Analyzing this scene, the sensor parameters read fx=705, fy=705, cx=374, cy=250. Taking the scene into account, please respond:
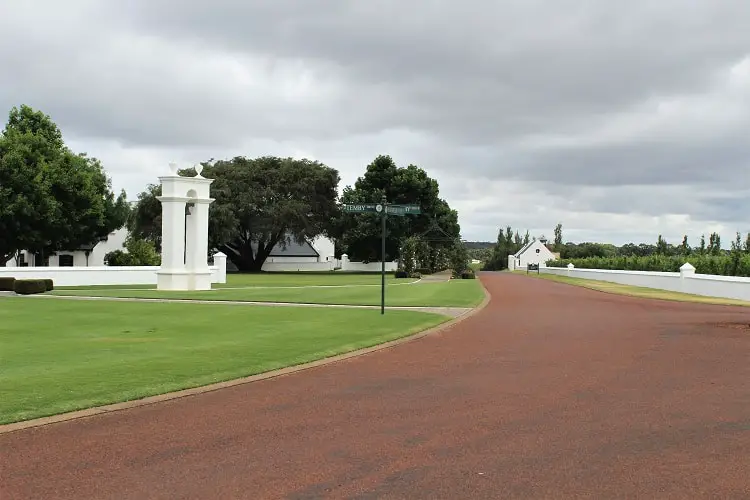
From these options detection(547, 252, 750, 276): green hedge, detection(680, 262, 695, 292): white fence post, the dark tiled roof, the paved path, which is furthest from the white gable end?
the paved path

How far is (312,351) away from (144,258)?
39155 millimetres

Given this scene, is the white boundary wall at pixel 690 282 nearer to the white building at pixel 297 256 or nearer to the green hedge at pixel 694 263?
the green hedge at pixel 694 263

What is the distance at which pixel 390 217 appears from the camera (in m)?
68.4

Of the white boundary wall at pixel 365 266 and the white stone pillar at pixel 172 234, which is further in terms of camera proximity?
the white boundary wall at pixel 365 266

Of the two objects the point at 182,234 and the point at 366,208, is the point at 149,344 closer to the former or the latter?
the point at 366,208

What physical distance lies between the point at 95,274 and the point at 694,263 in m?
36.3

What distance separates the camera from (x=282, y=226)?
6894cm

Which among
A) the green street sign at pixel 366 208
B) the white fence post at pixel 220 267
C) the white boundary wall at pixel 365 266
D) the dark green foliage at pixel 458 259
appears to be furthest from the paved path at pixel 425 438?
the white boundary wall at pixel 365 266

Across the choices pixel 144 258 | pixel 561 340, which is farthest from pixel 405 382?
pixel 144 258

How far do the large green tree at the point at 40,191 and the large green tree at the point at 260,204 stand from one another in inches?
591

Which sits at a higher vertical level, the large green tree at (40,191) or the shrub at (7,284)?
the large green tree at (40,191)

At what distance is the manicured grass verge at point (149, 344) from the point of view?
8812 mm

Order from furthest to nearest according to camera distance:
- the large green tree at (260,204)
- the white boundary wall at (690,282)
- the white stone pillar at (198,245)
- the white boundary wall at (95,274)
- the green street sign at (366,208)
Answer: the large green tree at (260,204)
the white boundary wall at (95,274)
the white stone pillar at (198,245)
the white boundary wall at (690,282)
the green street sign at (366,208)

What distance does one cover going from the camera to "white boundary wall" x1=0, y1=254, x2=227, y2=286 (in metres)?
35.5
